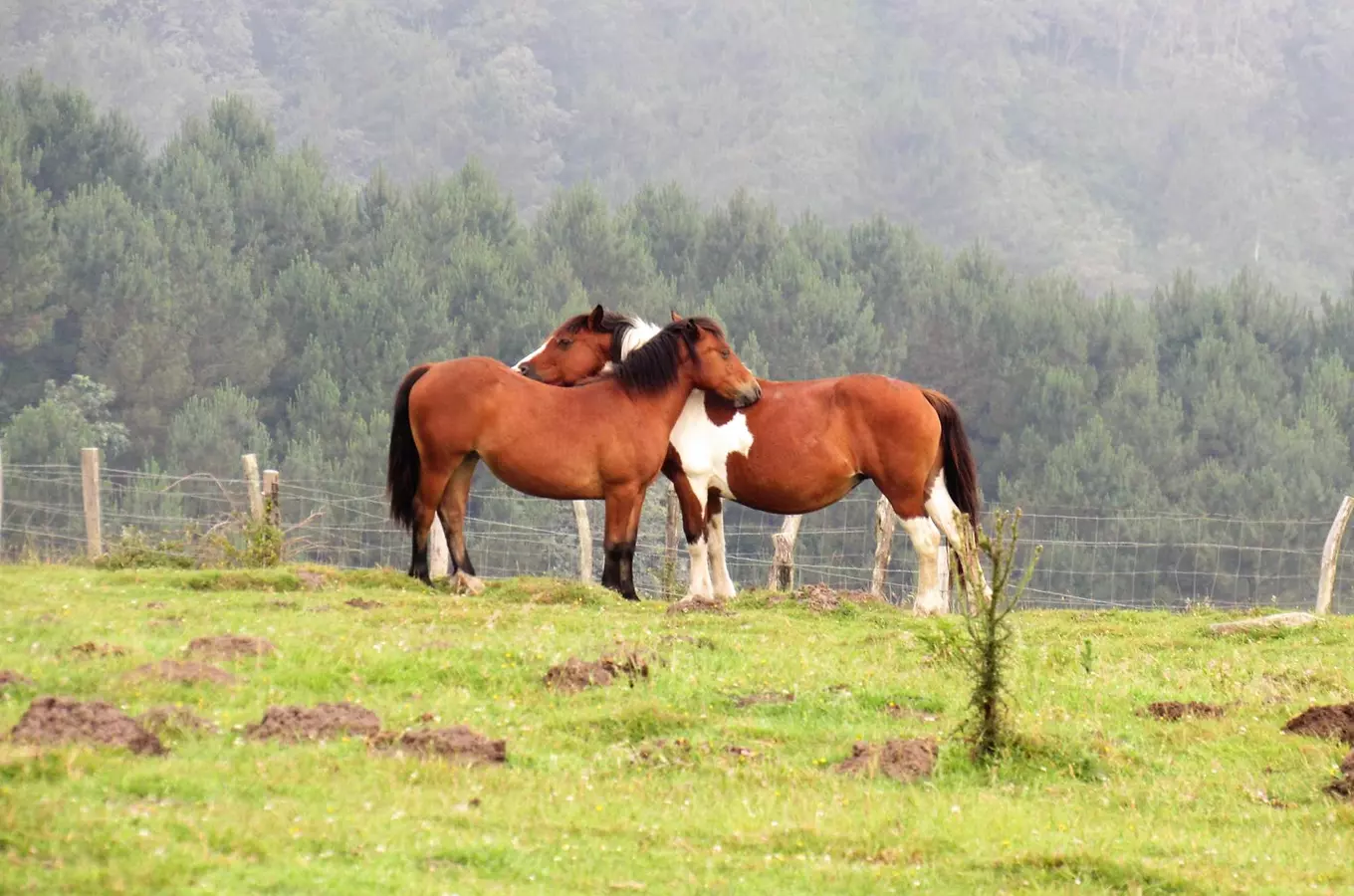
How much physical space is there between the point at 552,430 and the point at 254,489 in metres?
4.63

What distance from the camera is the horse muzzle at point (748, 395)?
1638cm

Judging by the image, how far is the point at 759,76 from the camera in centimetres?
11594

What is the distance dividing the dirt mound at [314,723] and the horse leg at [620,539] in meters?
6.83

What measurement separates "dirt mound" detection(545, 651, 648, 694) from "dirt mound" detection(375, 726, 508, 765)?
156 centimetres

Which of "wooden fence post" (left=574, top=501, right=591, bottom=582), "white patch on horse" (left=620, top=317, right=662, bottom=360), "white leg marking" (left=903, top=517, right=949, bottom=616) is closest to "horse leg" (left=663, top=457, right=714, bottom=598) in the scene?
"white patch on horse" (left=620, top=317, right=662, bottom=360)

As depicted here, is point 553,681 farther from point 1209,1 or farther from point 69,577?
point 1209,1

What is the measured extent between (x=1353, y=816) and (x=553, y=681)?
435cm

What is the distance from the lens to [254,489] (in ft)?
61.6

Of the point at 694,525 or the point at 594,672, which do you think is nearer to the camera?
the point at 594,672

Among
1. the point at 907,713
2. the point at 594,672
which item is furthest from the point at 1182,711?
the point at 594,672

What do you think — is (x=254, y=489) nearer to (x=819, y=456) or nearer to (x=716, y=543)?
(x=716, y=543)

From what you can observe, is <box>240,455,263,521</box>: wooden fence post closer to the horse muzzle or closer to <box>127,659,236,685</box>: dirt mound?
the horse muzzle

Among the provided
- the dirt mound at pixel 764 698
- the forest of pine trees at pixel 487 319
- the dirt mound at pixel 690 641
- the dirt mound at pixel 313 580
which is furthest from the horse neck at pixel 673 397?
the forest of pine trees at pixel 487 319

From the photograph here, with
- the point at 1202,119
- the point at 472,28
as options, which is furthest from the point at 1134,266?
the point at 472,28
